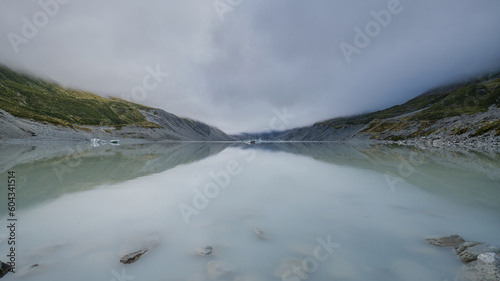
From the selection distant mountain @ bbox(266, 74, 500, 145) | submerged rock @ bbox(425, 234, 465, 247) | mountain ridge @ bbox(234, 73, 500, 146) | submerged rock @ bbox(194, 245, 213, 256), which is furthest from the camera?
distant mountain @ bbox(266, 74, 500, 145)

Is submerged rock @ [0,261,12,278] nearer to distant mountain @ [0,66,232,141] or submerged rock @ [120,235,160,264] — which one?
submerged rock @ [120,235,160,264]

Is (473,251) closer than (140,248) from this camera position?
Yes

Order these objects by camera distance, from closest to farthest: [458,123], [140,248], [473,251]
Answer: [473,251] < [140,248] < [458,123]

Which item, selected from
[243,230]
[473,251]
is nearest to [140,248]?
[243,230]

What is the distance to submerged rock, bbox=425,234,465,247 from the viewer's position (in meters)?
7.09

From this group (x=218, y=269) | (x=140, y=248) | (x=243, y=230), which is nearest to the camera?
(x=218, y=269)

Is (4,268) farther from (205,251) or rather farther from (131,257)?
(205,251)

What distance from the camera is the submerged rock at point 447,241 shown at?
279 inches

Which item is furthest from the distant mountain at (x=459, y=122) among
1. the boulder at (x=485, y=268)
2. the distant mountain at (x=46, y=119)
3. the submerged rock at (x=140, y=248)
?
the distant mountain at (x=46, y=119)

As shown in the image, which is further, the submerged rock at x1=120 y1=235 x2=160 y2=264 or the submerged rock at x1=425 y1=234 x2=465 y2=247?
the submerged rock at x1=425 y1=234 x2=465 y2=247

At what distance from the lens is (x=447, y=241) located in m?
7.16

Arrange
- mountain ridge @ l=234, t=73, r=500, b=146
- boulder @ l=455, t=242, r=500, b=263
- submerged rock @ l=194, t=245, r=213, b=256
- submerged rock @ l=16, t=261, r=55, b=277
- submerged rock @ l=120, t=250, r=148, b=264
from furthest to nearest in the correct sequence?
mountain ridge @ l=234, t=73, r=500, b=146 < submerged rock @ l=194, t=245, r=213, b=256 < submerged rock @ l=120, t=250, r=148, b=264 < boulder @ l=455, t=242, r=500, b=263 < submerged rock @ l=16, t=261, r=55, b=277

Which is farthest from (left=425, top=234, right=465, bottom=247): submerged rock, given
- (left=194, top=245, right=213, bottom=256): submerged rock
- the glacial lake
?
(left=194, top=245, right=213, bottom=256): submerged rock

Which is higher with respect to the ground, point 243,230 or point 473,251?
point 243,230
